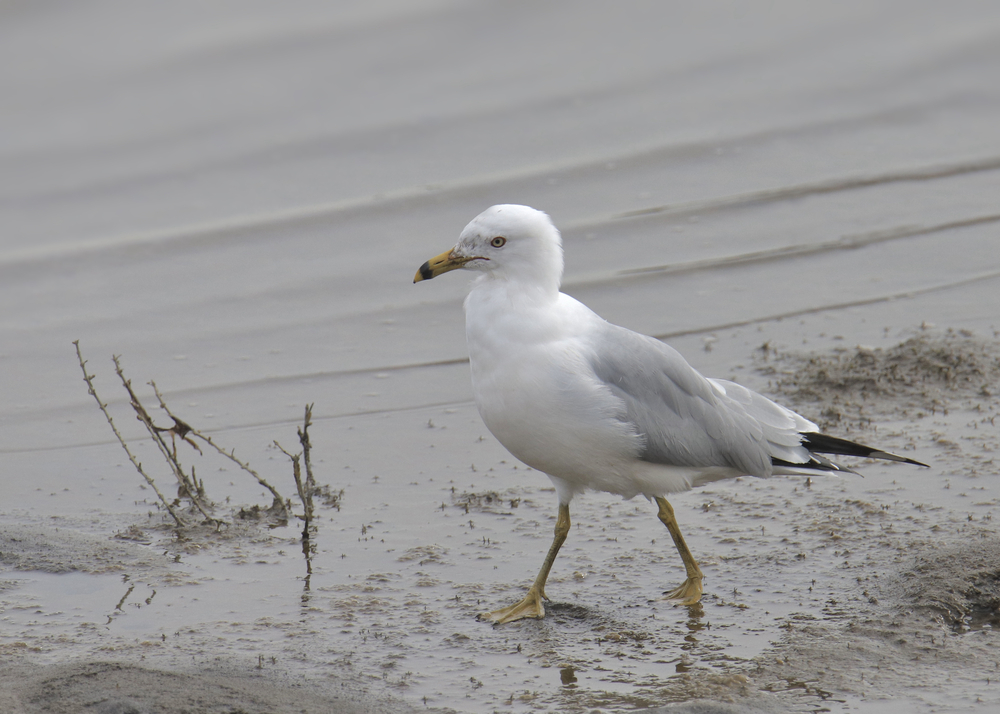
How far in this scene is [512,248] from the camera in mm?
5254

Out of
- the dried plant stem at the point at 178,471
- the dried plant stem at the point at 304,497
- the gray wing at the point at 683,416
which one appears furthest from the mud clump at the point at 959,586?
the dried plant stem at the point at 178,471

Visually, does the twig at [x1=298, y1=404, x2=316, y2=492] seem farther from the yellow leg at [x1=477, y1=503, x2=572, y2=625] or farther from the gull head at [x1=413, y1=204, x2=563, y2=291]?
the yellow leg at [x1=477, y1=503, x2=572, y2=625]

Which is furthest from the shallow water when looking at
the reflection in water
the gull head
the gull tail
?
the gull head

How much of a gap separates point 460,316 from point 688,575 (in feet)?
14.5

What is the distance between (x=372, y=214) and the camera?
11266 mm

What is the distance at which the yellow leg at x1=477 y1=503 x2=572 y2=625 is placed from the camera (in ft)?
16.3

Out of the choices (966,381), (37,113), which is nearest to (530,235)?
(966,381)

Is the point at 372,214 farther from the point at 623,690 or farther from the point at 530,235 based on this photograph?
the point at 623,690

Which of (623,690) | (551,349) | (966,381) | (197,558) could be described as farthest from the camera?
(966,381)

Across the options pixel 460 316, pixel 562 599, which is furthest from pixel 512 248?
pixel 460 316

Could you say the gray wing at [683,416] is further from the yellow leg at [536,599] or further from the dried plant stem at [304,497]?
the dried plant stem at [304,497]

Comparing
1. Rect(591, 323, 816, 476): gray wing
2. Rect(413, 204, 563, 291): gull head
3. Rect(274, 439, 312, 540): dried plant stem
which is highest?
Rect(413, 204, 563, 291): gull head

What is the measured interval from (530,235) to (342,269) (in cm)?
514

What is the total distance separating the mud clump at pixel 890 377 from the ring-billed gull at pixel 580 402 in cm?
153
